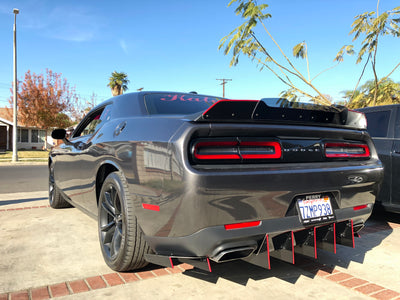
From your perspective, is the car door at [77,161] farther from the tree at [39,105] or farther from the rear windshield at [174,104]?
the tree at [39,105]

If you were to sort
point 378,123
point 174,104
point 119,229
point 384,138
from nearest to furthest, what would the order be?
point 119,229 → point 174,104 → point 384,138 → point 378,123

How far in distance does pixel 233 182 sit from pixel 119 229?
3.84 ft

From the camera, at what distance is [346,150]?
8.68 ft

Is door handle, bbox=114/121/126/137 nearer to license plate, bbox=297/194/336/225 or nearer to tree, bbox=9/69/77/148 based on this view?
license plate, bbox=297/194/336/225

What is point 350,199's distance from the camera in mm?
2498

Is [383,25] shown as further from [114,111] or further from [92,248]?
[92,248]

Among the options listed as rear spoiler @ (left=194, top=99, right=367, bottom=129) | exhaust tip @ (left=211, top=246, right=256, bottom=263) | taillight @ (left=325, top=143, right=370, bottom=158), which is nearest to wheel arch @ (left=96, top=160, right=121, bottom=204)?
rear spoiler @ (left=194, top=99, right=367, bottom=129)

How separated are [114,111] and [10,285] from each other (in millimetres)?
1675

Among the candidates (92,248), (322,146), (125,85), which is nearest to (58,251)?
(92,248)

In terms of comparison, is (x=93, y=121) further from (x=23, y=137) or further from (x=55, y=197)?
(x=23, y=137)

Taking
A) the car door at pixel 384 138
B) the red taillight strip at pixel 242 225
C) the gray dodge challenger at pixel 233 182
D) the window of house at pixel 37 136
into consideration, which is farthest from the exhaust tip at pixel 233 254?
the window of house at pixel 37 136

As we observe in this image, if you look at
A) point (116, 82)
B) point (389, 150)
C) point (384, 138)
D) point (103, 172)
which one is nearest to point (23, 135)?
point (116, 82)

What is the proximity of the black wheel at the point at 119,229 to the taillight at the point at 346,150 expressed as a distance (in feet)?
5.07

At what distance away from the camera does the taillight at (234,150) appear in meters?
2.00
